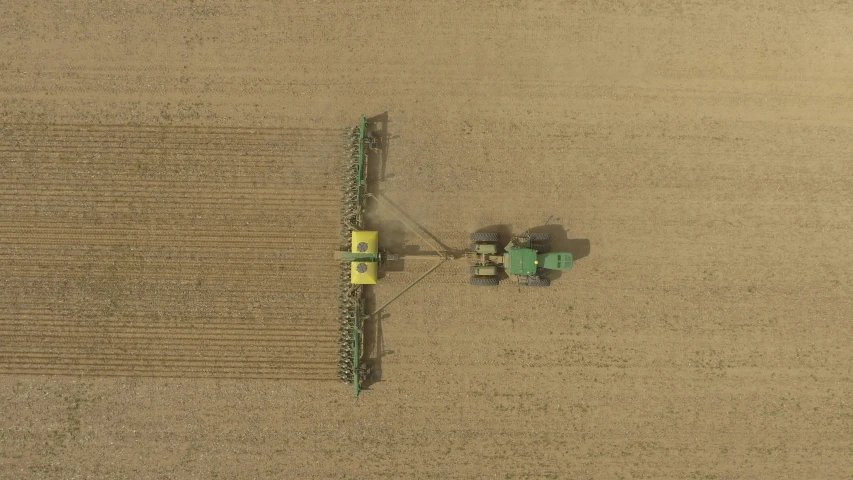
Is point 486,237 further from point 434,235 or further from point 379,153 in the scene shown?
point 379,153

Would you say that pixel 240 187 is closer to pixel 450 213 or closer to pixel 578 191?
pixel 450 213

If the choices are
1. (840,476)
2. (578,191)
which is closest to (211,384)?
(578,191)

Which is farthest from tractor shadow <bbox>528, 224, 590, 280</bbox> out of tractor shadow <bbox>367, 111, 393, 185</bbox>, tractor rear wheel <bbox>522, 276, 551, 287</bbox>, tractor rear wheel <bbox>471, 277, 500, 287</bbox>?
tractor shadow <bbox>367, 111, 393, 185</bbox>

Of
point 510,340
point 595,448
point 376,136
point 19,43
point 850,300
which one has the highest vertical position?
point 19,43

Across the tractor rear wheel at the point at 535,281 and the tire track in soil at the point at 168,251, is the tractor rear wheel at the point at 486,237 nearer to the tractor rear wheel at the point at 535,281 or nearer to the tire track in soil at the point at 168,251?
the tractor rear wheel at the point at 535,281

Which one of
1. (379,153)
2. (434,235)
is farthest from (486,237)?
(379,153)

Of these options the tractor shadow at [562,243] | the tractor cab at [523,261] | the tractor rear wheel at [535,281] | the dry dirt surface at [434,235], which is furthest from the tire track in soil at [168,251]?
the tractor shadow at [562,243]
